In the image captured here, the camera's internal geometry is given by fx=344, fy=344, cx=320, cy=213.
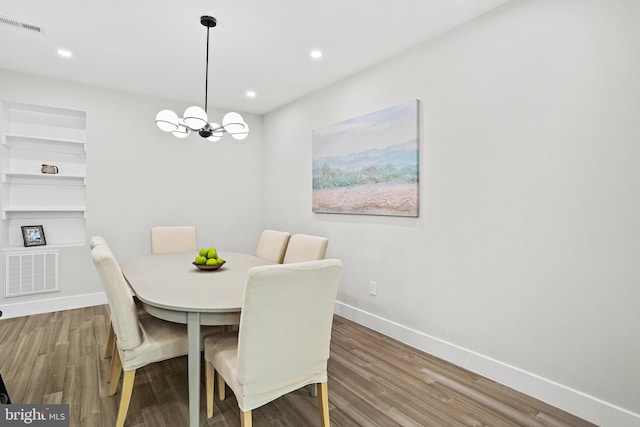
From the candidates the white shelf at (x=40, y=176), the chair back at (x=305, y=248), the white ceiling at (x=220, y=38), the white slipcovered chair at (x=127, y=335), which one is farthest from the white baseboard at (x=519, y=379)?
the white shelf at (x=40, y=176)

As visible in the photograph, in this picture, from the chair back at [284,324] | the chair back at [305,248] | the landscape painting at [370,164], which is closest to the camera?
the chair back at [284,324]

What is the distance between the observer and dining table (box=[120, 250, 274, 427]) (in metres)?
1.67

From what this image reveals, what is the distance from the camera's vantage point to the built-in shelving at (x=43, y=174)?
3615mm

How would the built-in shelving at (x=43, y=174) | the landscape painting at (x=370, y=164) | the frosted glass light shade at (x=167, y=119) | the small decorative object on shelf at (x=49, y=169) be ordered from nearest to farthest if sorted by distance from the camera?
1. the frosted glass light shade at (x=167, y=119)
2. the landscape painting at (x=370, y=164)
3. the built-in shelving at (x=43, y=174)
4. the small decorative object on shelf at (x=49, y=169)

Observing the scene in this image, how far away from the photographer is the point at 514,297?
2.23 metres

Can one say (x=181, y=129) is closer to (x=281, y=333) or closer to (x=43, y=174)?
(x=281, y=333)

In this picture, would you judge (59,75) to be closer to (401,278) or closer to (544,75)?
(401,278)

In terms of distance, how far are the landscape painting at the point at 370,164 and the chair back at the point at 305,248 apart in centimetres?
68

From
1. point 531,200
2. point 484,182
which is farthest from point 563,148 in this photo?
point 484,182

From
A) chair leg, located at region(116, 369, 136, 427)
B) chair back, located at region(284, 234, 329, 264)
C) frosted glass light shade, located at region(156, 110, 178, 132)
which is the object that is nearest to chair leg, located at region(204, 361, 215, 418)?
chair leg, located at region(116, 369, 136, 427)

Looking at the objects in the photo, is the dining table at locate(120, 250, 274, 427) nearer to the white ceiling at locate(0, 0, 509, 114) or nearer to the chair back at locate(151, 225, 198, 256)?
the chair back at locate(151, 225, 198, 256)

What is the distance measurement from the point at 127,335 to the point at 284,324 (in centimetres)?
85

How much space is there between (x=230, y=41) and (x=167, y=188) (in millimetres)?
2285

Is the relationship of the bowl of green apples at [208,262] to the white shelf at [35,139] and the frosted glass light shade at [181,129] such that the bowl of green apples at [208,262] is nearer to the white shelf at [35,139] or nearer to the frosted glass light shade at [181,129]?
the frosted glass light shade at [181,129]
